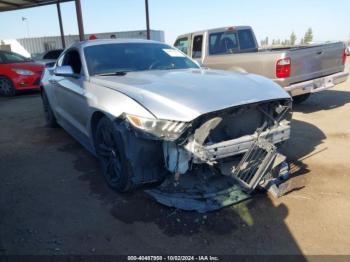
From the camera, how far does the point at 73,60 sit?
4676 mm

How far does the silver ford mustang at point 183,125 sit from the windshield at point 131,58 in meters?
0.17

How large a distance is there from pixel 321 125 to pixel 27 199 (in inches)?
196

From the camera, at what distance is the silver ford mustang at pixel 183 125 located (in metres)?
2.77

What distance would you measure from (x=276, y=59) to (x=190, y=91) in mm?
3542

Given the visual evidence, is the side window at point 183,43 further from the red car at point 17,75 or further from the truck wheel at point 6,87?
the truck wheel at point 6,87

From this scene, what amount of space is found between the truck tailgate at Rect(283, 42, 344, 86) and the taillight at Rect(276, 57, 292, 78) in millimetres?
91

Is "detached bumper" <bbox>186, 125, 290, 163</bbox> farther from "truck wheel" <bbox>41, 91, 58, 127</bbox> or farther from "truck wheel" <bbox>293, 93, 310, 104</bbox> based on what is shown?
"truck wheel" <bbox>293, 93, 310, 104</bbox>

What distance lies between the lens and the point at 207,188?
3.04 m

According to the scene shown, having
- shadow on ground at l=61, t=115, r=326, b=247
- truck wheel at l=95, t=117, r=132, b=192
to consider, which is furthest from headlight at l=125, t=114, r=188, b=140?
shadow on ground at l=61, t=115, r=326, b=247

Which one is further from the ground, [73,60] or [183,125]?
[73,60]

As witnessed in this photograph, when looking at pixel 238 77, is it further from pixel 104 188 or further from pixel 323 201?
pixel 104 188

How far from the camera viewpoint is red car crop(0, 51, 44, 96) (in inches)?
408

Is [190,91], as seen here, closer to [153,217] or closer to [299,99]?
[153,217]

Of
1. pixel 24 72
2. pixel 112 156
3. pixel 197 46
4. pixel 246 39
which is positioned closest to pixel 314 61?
pixel 246 39
